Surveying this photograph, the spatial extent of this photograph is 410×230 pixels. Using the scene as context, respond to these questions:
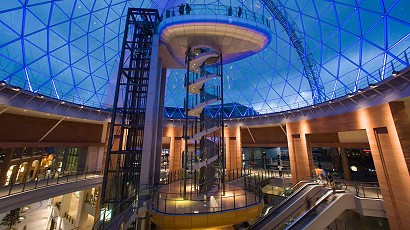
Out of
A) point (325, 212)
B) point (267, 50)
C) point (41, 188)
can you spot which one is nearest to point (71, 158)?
point (41, 188)

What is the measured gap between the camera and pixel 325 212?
13.0 m

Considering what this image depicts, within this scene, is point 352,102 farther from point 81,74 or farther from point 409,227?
point 81,74

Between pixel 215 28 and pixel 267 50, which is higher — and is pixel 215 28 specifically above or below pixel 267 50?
below

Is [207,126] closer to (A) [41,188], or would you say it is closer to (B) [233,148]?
(B) [233,148]

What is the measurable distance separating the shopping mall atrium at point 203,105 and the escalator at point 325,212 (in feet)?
0.35

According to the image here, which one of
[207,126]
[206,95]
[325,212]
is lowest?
[325,212]

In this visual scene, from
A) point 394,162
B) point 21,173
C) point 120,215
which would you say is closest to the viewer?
point 120,215

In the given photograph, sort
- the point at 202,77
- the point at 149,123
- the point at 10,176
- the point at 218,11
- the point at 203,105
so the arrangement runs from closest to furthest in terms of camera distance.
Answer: the point at 218,11
the point at 149,123
the point at 203,105
the point at 202,77
the point at 10,176

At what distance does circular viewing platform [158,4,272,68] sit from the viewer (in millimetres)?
14094

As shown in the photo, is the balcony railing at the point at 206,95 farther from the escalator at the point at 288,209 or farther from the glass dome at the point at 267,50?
the glass dome at the point at 267,50

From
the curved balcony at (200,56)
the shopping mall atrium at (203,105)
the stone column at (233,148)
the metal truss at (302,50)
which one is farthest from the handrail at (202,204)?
the metal truss at (302,50)

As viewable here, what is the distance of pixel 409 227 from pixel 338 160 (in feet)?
60.9

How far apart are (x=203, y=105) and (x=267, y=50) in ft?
50.7

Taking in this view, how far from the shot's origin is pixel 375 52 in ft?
46.7
